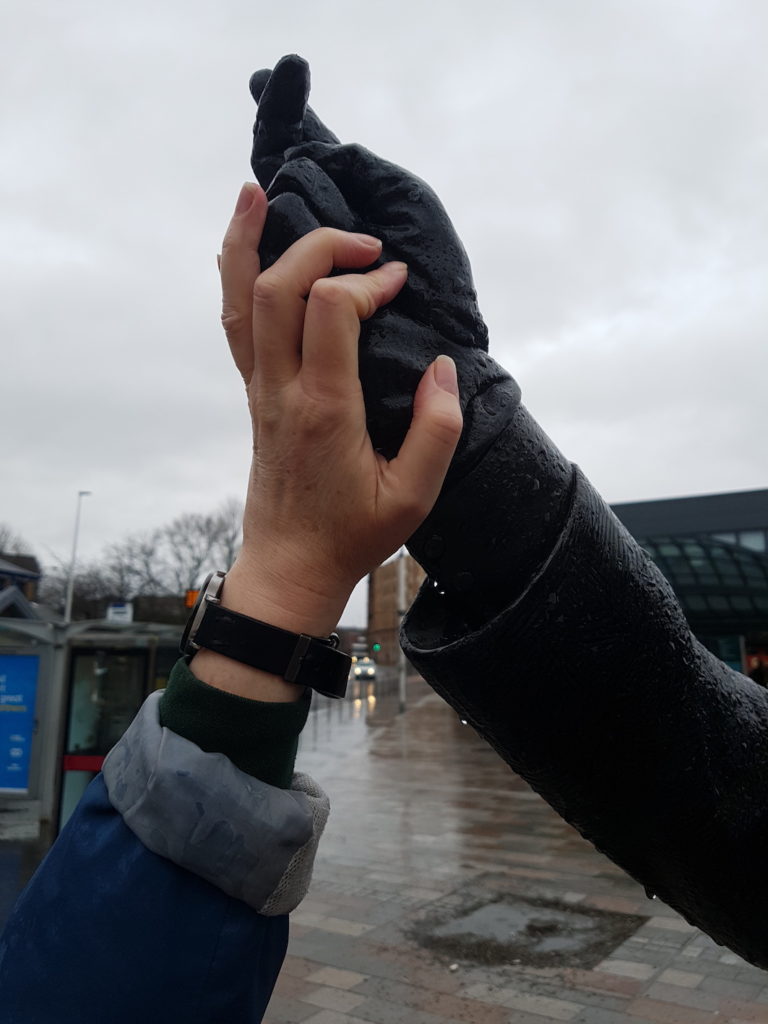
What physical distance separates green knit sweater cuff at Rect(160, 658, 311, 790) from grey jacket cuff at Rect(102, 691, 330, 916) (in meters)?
0.02

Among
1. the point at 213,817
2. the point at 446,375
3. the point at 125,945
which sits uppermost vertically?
the point at 446,375

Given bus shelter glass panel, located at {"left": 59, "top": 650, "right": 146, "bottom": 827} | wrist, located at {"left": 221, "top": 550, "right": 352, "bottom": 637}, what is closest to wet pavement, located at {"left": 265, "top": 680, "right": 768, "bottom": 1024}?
bus shelter glass panel, located at {"left": 59, "top": 650, "right": 146, "bottom": 827}

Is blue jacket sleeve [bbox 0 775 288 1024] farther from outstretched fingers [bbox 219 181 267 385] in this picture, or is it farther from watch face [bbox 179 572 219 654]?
outstretched fingers [bbox 219 181 267 385]

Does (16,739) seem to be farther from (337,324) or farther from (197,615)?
(337,324)

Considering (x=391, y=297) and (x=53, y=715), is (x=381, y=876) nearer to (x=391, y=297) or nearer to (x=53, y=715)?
(x=53, y=715)

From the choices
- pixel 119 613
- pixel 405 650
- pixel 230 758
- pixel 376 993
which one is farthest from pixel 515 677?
pixel 119 613

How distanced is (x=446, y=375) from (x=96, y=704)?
8.19m

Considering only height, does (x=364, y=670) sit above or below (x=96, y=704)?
below

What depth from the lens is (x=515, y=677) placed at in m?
1.10

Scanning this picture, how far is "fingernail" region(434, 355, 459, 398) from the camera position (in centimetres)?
107

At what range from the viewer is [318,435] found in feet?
3.48

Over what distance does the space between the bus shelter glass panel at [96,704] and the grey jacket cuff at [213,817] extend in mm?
7594

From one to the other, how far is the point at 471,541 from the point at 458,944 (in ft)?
18.0

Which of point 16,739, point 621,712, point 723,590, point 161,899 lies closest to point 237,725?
point 161,899
